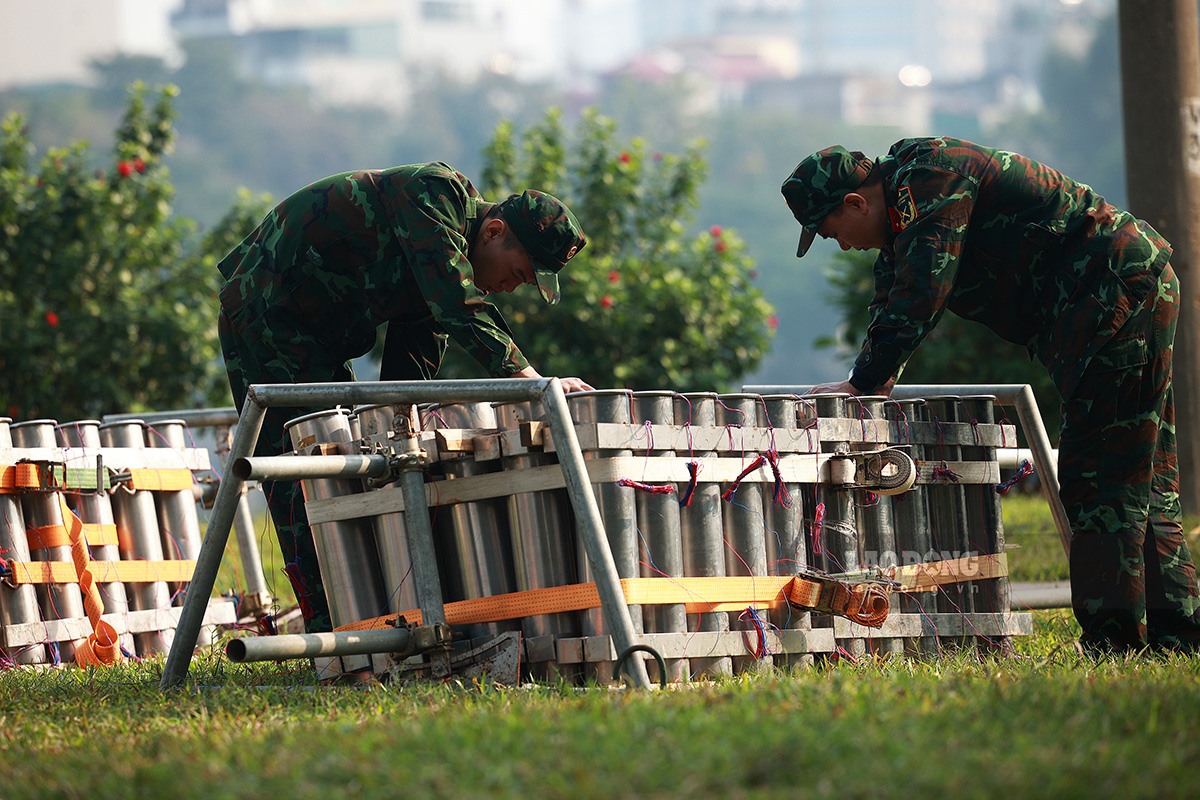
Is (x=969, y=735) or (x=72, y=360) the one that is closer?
(x=969, y=735)

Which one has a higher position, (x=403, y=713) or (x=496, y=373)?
(x=496, y=373)

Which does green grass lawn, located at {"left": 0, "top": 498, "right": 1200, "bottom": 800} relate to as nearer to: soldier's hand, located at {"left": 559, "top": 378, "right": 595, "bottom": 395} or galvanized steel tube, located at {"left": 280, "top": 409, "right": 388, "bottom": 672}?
galvanized steel tube, located at {"left": 280, "top": 409, "right": 388, "bottom": 672}

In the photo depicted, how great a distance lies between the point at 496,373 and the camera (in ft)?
18.4

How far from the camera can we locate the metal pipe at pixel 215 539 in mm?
4934

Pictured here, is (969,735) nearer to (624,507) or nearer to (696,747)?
(696,747)

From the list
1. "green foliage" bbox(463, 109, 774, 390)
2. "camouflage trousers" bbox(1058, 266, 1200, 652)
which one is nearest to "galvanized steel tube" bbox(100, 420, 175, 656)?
"camouflage trousers" bbox(1058, 266, 1200, 652)

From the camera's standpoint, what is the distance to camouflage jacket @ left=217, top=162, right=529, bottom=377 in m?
5.82

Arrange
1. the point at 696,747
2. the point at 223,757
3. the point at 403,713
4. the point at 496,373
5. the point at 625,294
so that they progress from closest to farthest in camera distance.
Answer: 1. the point at 696,747
2. the point at 223,757
3. the point at 403,713
4. the point at 496,373
5. the point at 625,294

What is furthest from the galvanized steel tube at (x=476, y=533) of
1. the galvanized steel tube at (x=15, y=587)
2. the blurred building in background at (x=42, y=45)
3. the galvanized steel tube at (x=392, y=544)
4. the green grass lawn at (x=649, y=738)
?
the blurred building in background at (x=42, y=45)

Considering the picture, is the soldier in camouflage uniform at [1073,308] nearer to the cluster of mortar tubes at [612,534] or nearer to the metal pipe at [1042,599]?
the cluster of mortar tubes at [612,534]

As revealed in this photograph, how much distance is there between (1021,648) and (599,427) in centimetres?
215

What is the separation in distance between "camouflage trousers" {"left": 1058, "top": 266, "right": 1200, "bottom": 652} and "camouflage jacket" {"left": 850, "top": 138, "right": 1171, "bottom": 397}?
105mm

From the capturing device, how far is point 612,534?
494cm

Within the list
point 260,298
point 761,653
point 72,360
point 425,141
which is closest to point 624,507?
point 761,653
